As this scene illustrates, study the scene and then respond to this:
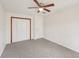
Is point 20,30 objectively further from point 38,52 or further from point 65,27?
A: point 65,27

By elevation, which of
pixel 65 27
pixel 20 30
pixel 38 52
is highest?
A: pixel 65 27

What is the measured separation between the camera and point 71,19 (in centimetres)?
441

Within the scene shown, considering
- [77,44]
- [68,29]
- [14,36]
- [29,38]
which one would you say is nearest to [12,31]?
[14,36]

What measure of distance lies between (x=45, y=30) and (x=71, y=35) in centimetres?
302

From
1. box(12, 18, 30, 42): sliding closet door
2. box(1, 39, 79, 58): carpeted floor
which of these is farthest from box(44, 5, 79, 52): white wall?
box(12, 18, 30, 42): sliding closet door

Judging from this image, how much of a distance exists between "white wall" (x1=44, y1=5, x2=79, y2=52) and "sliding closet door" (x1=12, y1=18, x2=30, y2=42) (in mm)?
1809

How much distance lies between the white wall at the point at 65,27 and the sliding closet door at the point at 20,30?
1809 mm

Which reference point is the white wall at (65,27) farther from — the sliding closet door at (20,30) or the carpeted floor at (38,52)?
the sliding closet door at (20,30)

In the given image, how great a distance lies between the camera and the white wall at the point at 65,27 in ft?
13.6

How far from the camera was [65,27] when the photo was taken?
4.86 metres

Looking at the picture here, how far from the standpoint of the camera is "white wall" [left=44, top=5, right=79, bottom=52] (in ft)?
13.6

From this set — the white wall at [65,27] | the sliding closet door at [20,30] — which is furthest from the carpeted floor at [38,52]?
the sliding closet door at [20,30]

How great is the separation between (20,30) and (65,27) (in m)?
3.26

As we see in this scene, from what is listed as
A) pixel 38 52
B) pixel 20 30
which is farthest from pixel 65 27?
pixel 20 30
